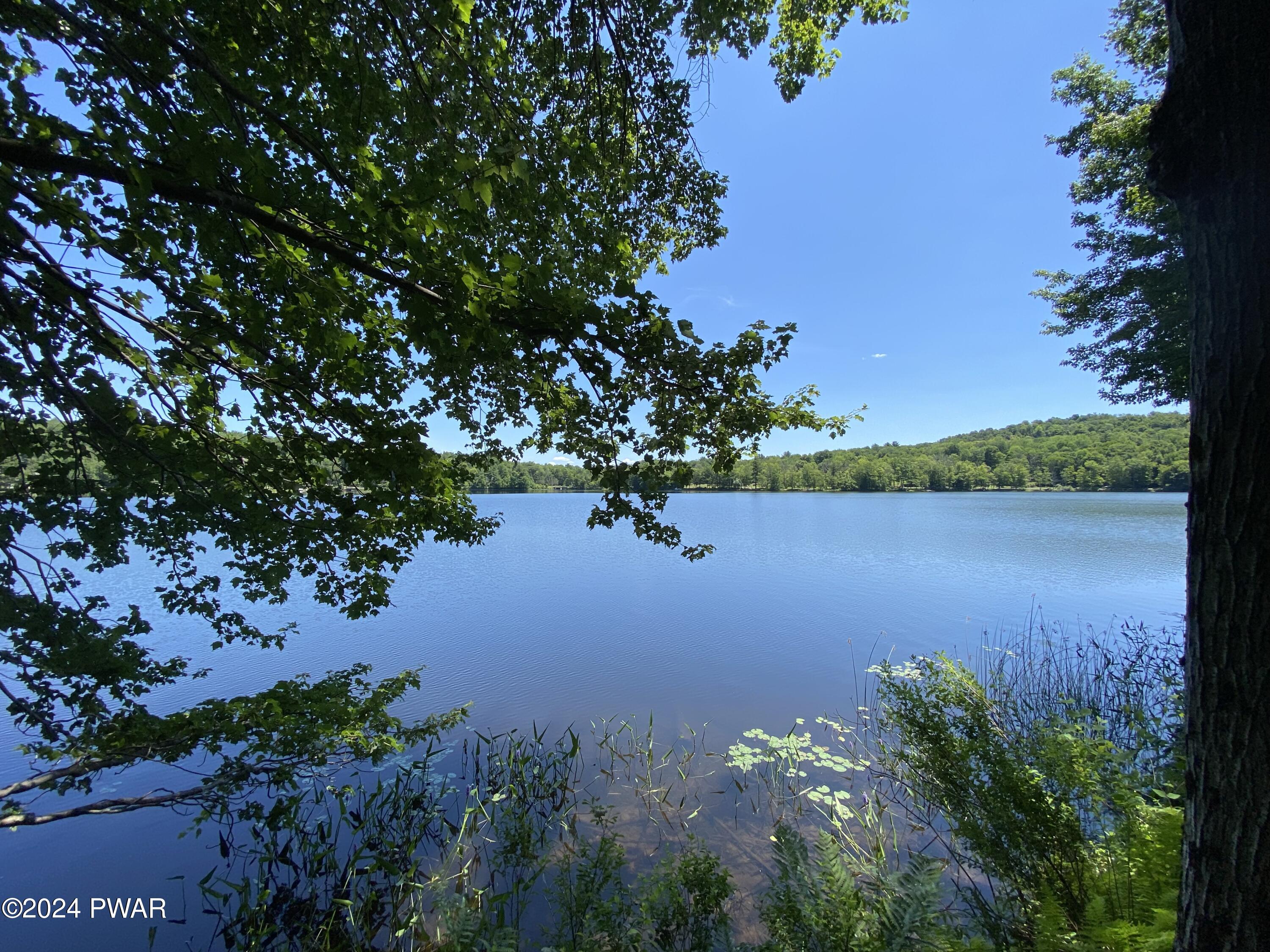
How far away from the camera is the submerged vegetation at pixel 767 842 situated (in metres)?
2.43

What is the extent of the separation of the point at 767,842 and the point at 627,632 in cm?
611

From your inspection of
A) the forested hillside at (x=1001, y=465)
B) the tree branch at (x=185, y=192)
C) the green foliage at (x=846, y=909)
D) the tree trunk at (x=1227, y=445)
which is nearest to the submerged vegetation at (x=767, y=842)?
the green foliage at (x=846, y=909)

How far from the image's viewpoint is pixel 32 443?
279cm

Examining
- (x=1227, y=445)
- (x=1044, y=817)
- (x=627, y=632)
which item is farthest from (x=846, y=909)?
(x=627, y=632)

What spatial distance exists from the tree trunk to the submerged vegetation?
28.5 inches

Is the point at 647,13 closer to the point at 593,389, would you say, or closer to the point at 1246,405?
the point at 593,389

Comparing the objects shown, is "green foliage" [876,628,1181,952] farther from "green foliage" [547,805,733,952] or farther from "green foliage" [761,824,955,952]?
"green foliage" [547,805,733,952]

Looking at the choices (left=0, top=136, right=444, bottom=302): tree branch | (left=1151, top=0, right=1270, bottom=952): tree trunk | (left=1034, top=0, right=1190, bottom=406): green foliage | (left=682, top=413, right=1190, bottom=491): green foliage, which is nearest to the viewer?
(left=1151, top=0, right=1270, bottom=952): tree trunk

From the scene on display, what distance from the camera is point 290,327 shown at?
2.86 metres

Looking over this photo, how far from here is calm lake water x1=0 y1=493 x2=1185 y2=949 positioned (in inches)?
158

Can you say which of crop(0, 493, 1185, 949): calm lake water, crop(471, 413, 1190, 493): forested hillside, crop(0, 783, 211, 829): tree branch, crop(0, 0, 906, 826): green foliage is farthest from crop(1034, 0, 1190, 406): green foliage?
crop(471, 413, 1190, 493): forested hillside

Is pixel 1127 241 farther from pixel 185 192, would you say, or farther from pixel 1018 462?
pixel 1018 462

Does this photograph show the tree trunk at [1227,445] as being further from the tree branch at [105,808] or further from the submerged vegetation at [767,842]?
the tree branch at [105,808]

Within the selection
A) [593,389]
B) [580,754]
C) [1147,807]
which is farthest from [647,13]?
[580,754]
